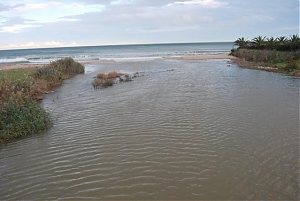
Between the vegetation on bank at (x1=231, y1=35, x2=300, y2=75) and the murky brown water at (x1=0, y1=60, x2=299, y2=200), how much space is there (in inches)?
510

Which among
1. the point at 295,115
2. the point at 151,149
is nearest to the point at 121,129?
the point at 151,149

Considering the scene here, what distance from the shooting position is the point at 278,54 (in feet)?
93.9

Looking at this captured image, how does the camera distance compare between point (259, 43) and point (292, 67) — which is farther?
point (259, 43)

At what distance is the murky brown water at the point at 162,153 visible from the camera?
5043 millimetres

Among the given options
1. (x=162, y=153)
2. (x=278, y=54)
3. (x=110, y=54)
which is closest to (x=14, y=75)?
(x=162, y=153)

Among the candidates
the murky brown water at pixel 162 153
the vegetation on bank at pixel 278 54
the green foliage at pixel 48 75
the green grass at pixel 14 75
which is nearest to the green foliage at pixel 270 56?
the vegetation on bank at pixel 278 54

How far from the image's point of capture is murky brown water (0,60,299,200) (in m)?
5.04

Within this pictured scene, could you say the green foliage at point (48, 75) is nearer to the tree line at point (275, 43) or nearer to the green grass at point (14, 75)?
the green grass at point (14, 75)

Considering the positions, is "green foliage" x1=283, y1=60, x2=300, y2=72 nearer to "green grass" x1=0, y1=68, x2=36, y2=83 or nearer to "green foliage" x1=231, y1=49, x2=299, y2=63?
"green foliage" x1=231, y1=49, x2=299, y2=63

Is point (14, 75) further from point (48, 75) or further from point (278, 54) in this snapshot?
point (278, 54)

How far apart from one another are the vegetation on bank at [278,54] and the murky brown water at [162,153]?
13.0 m

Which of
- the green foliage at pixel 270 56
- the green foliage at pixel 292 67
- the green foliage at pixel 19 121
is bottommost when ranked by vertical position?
the green foliage at pixel 19 121

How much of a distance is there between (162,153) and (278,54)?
87.9ft

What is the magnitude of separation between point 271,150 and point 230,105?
16.2 ft
